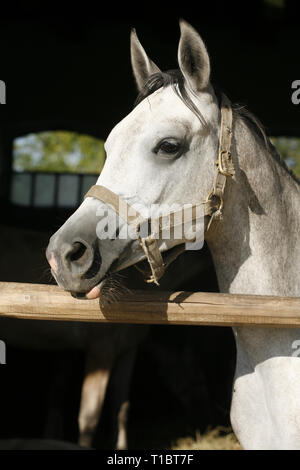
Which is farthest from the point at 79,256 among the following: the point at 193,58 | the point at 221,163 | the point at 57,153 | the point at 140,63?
the point at 57,153

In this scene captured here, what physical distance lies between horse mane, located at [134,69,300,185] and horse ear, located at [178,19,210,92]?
0.14 ft

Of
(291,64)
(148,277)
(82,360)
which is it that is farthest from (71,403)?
(291,64)

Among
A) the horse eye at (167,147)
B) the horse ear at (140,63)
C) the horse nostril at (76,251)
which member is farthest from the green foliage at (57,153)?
the horse nostril at (76,251)

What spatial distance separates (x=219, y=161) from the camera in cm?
167

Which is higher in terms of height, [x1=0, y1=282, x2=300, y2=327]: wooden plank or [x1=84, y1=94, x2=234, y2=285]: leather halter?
[x1=84, y1=94, x2=234, y2=285]: leather halter

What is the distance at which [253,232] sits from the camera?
1753 mm

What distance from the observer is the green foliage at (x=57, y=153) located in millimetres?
17672

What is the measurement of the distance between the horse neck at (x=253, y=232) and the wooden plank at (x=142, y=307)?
0.10m

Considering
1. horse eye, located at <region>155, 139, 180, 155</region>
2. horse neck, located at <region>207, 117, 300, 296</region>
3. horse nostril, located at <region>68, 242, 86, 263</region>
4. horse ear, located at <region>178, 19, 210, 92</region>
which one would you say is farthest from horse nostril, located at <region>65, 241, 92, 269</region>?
horse ear, located at <region>178, 19, 210, 92</region>

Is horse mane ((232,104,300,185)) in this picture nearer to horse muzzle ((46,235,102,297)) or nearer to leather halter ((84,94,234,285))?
leather halter ((84,94,234,285))

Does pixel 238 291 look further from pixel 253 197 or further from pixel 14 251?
pixel 14 251

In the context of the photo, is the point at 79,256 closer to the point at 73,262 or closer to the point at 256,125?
the point at 73,262

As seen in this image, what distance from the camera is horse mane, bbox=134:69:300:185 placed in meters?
1.68

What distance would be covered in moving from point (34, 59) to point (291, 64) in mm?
2888
